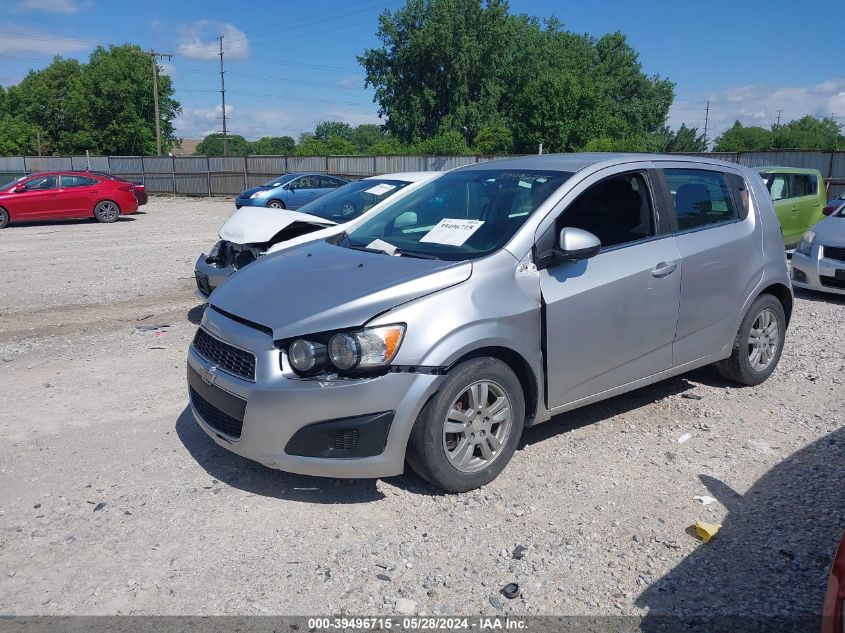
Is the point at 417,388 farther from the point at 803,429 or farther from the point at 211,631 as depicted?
the point at 803,429

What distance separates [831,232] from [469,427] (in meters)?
7.84

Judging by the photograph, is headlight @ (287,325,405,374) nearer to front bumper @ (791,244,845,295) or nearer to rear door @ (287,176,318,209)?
front bumper @ (791,244,845,295)

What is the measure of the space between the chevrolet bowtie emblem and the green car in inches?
470

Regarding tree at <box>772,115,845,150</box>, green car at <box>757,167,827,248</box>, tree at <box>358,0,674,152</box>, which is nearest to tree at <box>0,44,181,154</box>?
tree at <box>358,0,674,152</box>

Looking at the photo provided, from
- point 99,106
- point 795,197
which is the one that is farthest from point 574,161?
point 99,106

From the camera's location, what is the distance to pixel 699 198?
5227 mm

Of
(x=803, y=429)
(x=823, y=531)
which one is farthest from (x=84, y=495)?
(x=803, y=429)

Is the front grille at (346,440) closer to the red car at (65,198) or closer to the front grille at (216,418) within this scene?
the front grille at (216,418)

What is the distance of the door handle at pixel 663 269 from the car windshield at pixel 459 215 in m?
0.85

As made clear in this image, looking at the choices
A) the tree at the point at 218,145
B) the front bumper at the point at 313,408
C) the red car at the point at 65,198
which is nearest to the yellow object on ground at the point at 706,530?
the front bumper at the point at 313,408

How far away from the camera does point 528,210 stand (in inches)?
171

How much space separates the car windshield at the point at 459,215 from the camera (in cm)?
428

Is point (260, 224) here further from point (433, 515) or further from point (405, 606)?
point (405, 606)

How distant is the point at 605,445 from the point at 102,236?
16.3 metres
